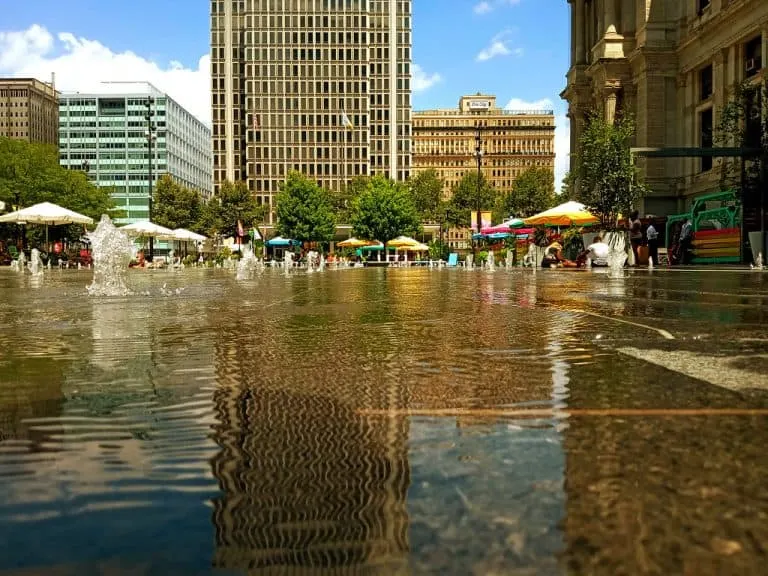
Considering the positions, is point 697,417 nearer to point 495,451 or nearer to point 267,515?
point 495,451

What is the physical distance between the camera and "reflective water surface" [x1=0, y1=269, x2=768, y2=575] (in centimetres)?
128

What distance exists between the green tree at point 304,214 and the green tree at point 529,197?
71.2 feet

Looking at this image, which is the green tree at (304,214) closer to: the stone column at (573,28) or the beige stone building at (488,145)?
the stone column at (573,28)

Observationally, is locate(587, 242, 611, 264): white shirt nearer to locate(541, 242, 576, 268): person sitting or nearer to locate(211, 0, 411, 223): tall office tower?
locate(541, 242, 576, 268): person sitting

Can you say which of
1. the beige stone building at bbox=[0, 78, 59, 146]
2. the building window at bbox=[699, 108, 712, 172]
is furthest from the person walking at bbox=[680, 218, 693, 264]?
the beige stone building at bbox=[0, 78, 59, 146]

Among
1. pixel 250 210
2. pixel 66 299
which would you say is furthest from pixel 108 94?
pixel 66 299

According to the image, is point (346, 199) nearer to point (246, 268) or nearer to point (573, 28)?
point (573, 28)

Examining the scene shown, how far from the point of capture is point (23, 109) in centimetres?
18525

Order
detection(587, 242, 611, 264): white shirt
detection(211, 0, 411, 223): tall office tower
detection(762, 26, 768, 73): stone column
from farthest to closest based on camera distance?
detection(211, 0, 411, 223): tall office tower, detection(762, 26, 768, 73): stone column, detection(587, 242, 611, 264): white shirt

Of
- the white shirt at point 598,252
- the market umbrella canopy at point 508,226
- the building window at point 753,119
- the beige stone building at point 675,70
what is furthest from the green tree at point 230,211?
the building window at point 753,119

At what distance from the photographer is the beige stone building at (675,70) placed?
3534cm

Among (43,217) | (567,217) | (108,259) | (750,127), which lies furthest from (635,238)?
(43,217)

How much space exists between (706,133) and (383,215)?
163 ft

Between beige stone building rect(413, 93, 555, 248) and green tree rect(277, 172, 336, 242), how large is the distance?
77215mm
